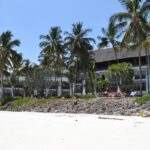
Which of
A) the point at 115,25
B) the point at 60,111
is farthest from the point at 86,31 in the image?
the point at 60,111

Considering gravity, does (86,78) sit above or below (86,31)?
below

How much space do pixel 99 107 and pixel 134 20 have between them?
1000cm

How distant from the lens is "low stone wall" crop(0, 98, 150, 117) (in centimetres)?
3466

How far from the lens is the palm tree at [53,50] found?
61.0m

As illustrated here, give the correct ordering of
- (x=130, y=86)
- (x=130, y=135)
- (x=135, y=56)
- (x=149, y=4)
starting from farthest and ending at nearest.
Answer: (x=135, y=56), (x=130, y=86), (x=149, y=4), (x=130, y=135)

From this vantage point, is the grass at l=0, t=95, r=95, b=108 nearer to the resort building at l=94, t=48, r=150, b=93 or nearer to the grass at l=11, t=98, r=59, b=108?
the grass at l=11, t=98, r=59, b=108

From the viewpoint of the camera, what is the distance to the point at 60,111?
42.2 m

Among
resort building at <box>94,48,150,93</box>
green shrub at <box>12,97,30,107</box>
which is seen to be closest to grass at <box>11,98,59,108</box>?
green shrub at <box>12,97,30,107</box>

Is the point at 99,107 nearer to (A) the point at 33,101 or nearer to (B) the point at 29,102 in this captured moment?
(A) the point at 33,101

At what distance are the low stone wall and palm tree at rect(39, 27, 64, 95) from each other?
14688 mm

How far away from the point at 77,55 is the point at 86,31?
3811 millimetres

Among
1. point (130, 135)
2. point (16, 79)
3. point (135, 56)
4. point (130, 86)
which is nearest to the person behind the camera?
point (130, 135)

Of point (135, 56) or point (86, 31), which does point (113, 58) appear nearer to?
point (135, 56)

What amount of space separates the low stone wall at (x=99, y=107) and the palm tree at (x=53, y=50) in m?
14.7
